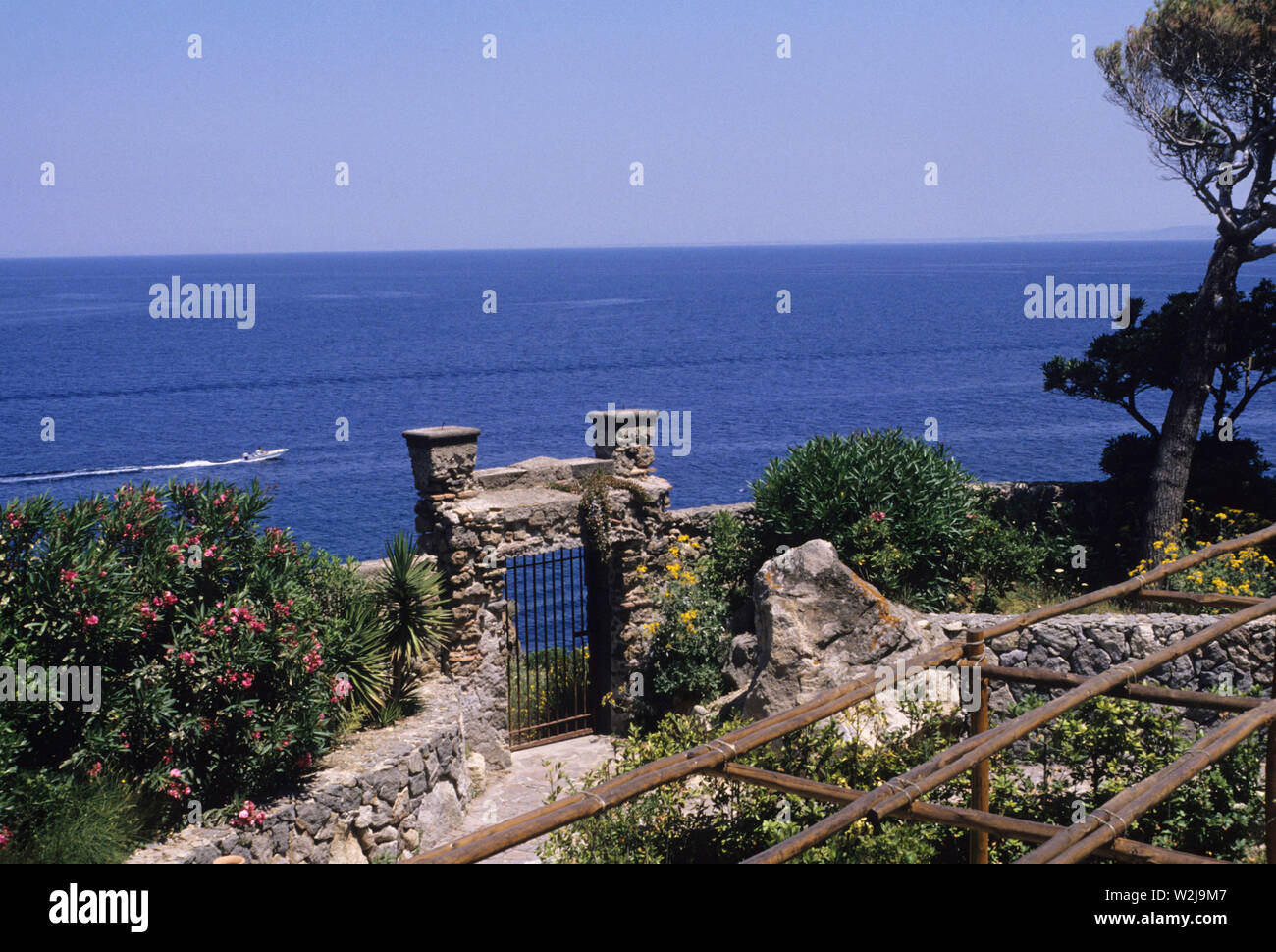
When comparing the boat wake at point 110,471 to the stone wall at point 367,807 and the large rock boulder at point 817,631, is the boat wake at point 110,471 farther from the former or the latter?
the large rock boulder at point 817,631

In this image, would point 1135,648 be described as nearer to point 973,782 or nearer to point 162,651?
point 973,782

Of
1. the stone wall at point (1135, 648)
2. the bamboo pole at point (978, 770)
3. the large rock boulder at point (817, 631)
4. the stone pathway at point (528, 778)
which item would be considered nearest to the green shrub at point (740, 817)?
the bamboo pole at point (978, 770)

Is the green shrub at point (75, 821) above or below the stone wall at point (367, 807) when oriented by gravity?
above

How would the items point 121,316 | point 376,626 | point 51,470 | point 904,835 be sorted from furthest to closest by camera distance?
point 121,316 < point 51,470 < point 376,626 < point 904,835

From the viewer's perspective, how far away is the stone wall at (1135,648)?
14125 millimetres

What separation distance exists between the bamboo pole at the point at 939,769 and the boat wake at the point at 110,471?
2433 inches

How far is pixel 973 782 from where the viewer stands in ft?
22.9

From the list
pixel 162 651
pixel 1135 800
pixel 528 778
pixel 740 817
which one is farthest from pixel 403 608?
pixel 1135 800

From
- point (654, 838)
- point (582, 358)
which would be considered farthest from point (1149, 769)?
point (582, 358)

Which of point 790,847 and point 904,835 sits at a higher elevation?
point 790,847

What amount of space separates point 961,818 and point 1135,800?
70cm
